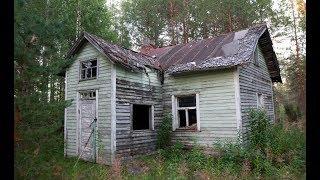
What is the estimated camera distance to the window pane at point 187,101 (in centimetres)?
1325

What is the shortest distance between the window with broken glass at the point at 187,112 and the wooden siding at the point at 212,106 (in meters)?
0.38

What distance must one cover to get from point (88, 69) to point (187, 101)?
189 inches

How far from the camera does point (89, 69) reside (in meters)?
12.9

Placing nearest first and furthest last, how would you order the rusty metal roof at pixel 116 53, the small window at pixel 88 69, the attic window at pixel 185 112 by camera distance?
1. the rusty metal roof at pixel 116 53
2. the small window at pixel 88 69
3. the attic window at pixel 185 112

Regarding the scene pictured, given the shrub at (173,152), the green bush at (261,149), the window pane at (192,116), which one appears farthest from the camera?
the window pane at (192,116)

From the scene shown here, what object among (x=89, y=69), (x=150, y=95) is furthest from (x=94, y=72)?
(x=150, y=95)

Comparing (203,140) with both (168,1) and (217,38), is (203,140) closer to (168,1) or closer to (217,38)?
(217,38)

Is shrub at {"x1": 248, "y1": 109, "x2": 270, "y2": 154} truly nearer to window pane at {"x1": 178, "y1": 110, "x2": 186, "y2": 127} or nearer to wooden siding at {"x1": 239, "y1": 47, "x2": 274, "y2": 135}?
wooden siding at {"x1": 239, "y1": 47, "x2": 274, "y2": 135}

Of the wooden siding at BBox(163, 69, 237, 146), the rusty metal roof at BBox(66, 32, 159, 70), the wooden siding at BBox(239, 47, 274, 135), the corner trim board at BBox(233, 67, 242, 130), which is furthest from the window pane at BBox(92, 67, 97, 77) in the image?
the wooden siding at BBox(239, 47, 274, 135)

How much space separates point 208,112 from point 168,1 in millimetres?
17714

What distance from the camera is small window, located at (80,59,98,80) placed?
12742mm

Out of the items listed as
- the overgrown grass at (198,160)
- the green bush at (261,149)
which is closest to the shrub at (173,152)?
the overgrown grass at (198,160)

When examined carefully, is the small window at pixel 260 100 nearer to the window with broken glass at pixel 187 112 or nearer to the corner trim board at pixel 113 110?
the window with broken glass at pixel 187 112
